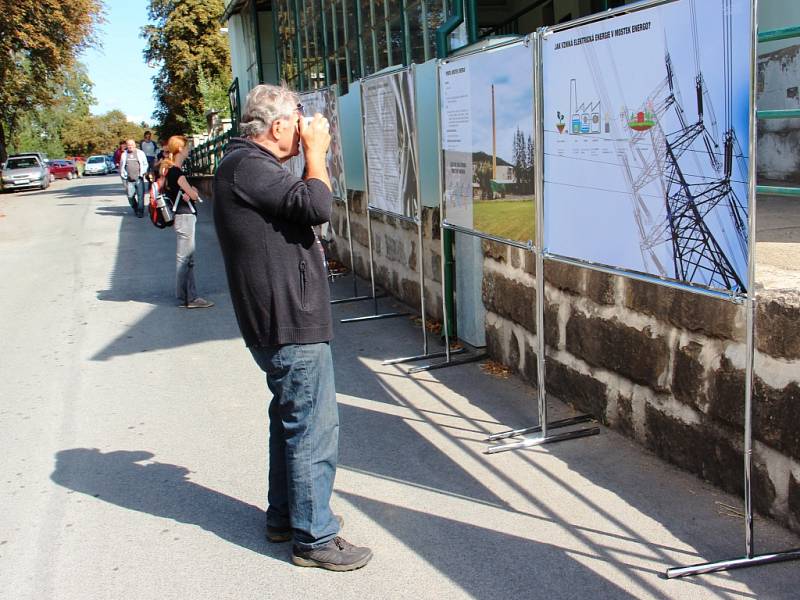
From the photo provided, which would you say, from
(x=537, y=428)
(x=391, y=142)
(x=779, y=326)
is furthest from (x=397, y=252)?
(x=779, y=326)

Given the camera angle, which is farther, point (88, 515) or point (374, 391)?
point (374, 391)

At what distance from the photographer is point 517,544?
3789mm

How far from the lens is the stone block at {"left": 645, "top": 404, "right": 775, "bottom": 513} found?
3.79m

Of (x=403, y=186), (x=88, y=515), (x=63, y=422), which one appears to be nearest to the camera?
(x=88, y=515)

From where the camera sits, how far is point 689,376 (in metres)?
4.21

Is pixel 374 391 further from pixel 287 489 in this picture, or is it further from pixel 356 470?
pixel 287 489

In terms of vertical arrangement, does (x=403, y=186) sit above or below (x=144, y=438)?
above

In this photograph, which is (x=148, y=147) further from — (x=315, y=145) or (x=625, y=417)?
(x=315, y=145)

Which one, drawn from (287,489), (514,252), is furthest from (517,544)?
(514,252)

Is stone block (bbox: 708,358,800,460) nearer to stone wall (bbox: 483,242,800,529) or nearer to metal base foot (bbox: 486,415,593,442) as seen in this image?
stone wall (bbox: 483,242,800,529)

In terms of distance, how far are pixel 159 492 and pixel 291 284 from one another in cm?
176

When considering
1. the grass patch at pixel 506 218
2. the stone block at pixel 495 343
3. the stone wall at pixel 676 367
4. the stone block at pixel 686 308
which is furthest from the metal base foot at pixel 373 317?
the stone block at pixel 686 308

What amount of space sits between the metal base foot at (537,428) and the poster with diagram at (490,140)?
1.12 metres

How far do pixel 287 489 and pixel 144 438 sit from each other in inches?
75.7
